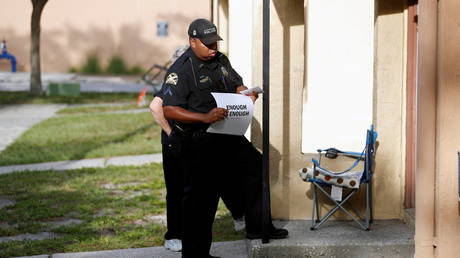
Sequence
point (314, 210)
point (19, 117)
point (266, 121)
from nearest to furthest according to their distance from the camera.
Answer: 1. point (266, 121)
2. point (314, 210)
3. point (19, 117)

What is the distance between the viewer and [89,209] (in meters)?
9.49

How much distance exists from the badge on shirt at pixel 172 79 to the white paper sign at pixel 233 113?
0.29m

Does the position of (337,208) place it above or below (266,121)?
below

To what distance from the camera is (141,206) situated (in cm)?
972

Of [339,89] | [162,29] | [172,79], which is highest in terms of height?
[162,29]

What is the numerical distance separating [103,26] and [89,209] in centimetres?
2243

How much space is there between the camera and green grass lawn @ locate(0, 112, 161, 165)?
13367mm

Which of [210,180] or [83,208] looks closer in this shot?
[210,180]

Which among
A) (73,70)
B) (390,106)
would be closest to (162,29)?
(73,70)

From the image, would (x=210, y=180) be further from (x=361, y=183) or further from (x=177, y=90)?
(x=361, y=183)

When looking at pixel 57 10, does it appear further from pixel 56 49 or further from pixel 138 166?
pixel 138 166

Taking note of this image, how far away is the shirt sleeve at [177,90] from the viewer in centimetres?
673

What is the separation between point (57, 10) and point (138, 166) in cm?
1997

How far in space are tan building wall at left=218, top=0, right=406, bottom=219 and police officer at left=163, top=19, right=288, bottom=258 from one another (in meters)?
0.85
